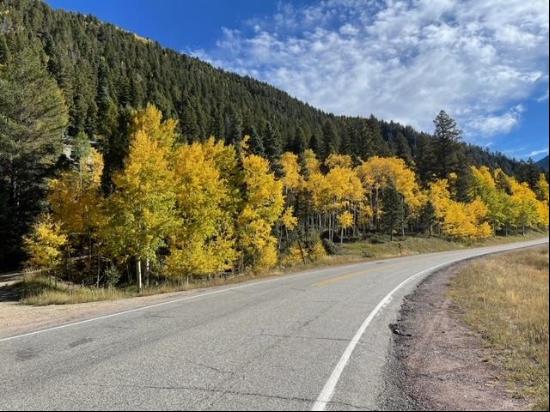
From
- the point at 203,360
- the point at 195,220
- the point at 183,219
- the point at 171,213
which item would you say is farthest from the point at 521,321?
the point at 183,219

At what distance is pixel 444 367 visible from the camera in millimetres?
7496

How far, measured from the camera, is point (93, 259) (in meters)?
37.4

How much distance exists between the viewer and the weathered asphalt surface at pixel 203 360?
227 inches

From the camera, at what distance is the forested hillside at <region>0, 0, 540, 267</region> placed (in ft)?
136

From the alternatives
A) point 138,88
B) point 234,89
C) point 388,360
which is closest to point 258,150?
point 138,88

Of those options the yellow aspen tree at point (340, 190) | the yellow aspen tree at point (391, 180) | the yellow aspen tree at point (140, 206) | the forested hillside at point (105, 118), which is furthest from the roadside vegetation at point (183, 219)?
the yellow aspen tree at point (391, 180)

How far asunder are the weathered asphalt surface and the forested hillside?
154 inches

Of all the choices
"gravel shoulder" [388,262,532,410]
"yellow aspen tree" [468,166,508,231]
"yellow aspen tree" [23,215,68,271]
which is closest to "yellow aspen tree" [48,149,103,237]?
"yellow aspen tree" [23,215,68,271]

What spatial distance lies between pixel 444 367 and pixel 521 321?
2.93 metres

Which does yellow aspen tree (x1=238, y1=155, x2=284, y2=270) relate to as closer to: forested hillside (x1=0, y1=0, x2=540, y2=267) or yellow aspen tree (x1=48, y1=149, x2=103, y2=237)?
forested hillside (x1=0, y1=0, x2=540, y2=267)

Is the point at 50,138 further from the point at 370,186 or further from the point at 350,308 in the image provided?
the point at 370,186

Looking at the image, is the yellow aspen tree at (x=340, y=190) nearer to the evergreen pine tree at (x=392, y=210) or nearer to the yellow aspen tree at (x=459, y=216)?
the evergreen pine tree at (x=392, y=210)

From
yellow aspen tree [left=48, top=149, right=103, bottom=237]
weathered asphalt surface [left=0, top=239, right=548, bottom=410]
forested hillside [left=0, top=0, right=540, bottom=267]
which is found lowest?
weathered asphalt surface [left=0, top=239, right=548, bottom=410]

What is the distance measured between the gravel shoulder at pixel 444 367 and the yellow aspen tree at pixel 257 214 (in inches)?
974
